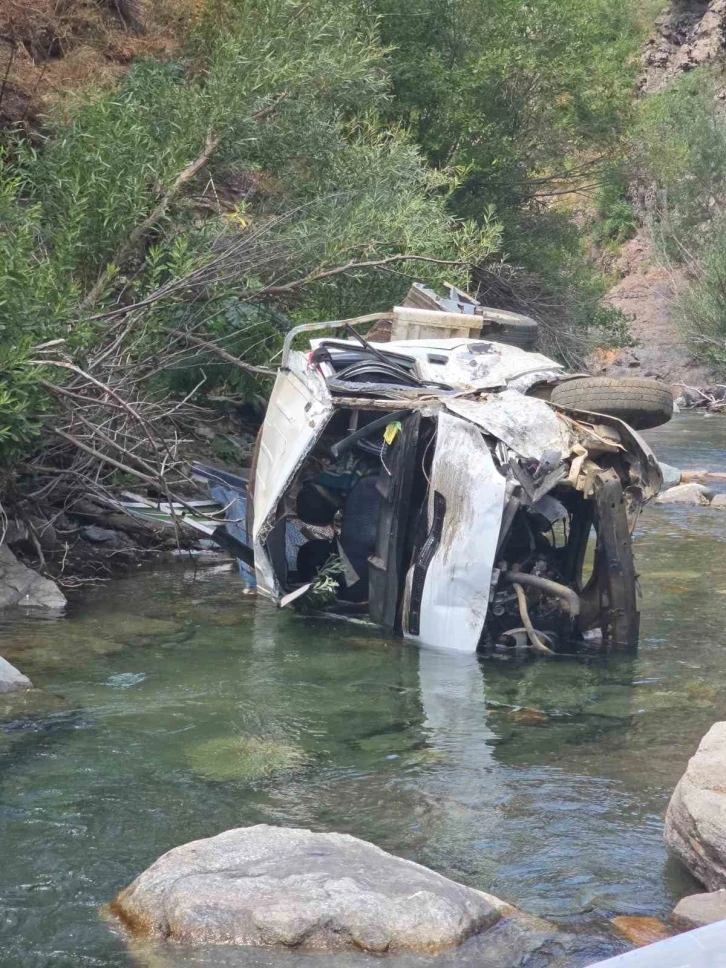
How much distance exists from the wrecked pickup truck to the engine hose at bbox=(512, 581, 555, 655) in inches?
0.4

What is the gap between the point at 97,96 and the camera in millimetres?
11828

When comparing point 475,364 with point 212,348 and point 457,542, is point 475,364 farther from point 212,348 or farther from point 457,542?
point 212,348

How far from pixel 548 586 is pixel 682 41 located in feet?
131

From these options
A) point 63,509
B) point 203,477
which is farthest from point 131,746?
point 203,477

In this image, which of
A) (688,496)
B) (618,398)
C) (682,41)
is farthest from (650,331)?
(618,398)

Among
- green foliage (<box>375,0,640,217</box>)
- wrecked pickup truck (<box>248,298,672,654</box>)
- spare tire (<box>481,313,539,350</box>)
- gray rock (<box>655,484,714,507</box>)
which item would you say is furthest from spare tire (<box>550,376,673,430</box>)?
green foliage (<box>375,0,640,217</box>)

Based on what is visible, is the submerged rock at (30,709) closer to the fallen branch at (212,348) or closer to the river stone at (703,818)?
the river stone at (703,818)

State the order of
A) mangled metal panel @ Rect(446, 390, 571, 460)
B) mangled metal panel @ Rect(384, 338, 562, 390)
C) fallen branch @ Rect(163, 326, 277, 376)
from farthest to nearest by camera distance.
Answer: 1. fallen branch @ Rect(163, 326, 277, 376)
2. mangled metal panel @ Rect(384, 338, 562, 390)
3. mangled metal panel @ Rect(446, 390, 571, 460)

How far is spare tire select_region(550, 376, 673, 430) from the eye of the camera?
808 centimetres

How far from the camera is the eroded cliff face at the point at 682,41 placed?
135ft

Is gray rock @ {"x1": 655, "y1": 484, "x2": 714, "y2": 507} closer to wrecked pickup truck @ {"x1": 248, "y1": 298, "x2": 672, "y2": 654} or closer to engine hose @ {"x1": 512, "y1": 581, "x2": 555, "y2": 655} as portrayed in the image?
wrecked pickup truck @ {"x1": 248, "y1": 298, "x2": 672, "y2": 654}

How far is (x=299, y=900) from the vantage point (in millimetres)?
4070

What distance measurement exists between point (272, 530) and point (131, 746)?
104 inches

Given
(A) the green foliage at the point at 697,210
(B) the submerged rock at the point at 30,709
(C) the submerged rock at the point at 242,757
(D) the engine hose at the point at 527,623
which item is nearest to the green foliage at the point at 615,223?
(A) the green foliage at the point at 697,210
